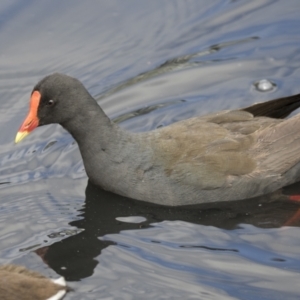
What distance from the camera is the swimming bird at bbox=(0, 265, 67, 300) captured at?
5801 millimetres

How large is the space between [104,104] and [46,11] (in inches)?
75.8

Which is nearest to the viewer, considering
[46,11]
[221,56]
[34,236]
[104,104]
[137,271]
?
[137,271]

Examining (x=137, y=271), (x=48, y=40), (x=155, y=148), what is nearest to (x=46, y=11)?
(x=48, y=40)

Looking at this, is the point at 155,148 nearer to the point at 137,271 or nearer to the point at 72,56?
the point at 137,271

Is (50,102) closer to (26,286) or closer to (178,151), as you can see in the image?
(178,151)

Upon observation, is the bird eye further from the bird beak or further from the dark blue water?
the dark blue water

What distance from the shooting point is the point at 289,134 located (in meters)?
7.39

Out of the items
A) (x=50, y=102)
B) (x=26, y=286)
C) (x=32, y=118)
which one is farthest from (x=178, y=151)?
(x=26, y=286)

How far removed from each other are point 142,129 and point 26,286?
268 cm

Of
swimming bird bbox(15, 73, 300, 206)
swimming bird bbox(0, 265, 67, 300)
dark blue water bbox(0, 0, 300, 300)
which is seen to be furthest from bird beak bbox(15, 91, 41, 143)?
swimming bird bbox(0, 265, 67, 300)

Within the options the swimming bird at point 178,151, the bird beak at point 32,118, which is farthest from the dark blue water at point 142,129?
the bird beak at point 32,118

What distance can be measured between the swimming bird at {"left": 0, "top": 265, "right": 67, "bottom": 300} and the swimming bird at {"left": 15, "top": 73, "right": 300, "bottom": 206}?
4.28 ft

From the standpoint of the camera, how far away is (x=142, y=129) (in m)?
8.27

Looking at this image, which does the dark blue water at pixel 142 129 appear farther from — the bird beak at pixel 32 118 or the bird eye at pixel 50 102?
the bird eye at pixel 50 102
